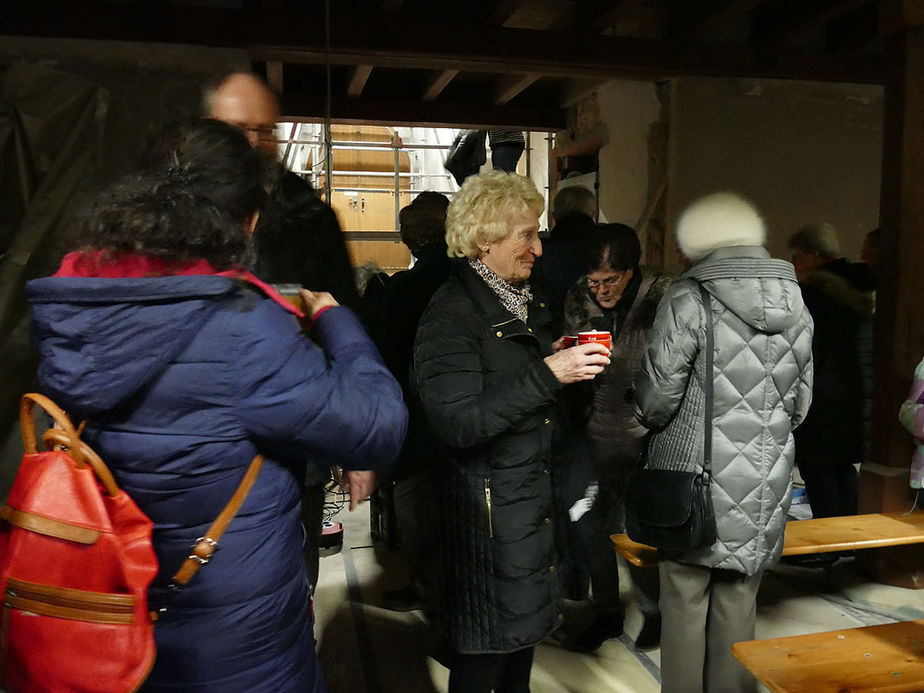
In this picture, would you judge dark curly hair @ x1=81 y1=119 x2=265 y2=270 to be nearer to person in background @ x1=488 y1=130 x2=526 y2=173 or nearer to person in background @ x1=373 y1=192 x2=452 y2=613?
person in background @ x1=373 y1=192 x2=452 y2=613

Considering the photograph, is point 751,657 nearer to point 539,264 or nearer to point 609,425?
point 609,425

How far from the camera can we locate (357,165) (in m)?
11.7

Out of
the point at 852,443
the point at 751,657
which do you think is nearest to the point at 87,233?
the point at 751,657

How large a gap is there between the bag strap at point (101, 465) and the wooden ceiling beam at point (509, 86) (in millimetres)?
4812

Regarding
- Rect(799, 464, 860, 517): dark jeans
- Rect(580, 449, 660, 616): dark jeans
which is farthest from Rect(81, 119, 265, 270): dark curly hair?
Rect(799, 464, 860, 517): dark jeans

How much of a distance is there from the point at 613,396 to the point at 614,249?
0.60 meters

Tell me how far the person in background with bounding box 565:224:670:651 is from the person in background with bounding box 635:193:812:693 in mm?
675

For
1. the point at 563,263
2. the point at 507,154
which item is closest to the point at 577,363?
the point at 563,263

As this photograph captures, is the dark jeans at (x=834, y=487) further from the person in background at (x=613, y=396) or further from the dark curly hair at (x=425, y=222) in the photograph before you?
the dark curly hair at (x=425, y=222)

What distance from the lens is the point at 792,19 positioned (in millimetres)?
4832

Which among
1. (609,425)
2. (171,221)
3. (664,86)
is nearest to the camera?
(171,221)

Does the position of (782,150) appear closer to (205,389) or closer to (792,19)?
(792,19)

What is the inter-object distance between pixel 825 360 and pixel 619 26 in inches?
109

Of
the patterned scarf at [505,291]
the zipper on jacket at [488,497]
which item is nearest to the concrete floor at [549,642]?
the zipper on jacket at [488,497]
